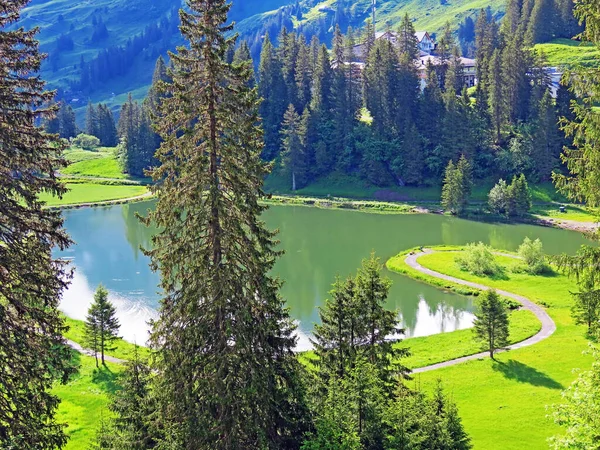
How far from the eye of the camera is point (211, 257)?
1702cm

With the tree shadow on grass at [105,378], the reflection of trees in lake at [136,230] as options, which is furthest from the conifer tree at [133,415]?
the reflection of trees in lake at [136,230]

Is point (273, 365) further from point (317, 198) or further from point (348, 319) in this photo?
point (317, 198)

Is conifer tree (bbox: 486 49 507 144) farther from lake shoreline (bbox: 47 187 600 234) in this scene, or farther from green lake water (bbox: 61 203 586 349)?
green lake water (bbox: 61 203 586 349)

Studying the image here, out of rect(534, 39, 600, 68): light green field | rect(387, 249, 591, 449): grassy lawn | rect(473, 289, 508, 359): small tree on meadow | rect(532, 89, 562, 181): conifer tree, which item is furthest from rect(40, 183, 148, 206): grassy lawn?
rect(534, 39, 600, 68): light green field

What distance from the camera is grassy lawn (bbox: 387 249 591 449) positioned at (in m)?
29.9

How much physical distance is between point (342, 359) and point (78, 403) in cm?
1726

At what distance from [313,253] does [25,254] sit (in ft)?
193

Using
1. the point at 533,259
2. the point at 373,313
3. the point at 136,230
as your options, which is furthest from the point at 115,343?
the point at 533,259

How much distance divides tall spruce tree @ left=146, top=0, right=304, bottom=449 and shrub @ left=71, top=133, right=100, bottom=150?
14477cm

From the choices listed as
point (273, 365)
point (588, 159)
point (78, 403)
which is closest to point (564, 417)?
point (588, 159)

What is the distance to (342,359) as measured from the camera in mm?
25969

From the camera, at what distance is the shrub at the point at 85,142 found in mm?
151250

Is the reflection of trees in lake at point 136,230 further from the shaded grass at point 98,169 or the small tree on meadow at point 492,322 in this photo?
the small tree on meadow at point 492,322

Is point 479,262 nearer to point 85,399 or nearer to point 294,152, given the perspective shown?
point 85,399
